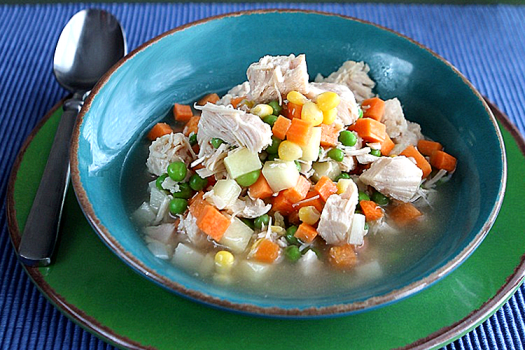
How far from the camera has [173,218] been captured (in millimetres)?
2807

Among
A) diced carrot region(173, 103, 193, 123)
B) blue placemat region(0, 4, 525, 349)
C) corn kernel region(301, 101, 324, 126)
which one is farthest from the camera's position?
diced carrot region(173, 103, 193, 123)

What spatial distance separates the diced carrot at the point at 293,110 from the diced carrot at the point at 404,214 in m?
0.63

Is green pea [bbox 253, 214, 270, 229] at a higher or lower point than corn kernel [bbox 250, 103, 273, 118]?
lower

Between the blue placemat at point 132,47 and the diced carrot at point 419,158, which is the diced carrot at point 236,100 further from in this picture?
the blue placemat at point 132,47

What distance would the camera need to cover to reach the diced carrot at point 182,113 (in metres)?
3.30

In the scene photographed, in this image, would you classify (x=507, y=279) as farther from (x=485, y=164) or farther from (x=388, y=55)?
(x=388, y=55)

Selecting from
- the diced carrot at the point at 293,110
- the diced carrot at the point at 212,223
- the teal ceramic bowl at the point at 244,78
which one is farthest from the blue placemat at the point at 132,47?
the diced carrot at the point at 293,110

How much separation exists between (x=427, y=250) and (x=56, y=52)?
7.70 feet

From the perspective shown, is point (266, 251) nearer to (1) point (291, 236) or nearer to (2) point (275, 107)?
(1) point (291, 236)

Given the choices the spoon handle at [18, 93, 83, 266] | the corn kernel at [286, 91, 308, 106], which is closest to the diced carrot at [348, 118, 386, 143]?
the corn kernel at [286, 91, 308, 106]

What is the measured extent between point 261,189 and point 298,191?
0.54ft

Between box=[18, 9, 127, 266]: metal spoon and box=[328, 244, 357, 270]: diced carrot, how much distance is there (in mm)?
1172

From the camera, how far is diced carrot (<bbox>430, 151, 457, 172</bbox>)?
2973 mm

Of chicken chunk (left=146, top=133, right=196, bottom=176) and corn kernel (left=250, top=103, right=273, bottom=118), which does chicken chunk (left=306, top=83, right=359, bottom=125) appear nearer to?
corn kernel (left=250, top=103, right=273, bottom=118)
